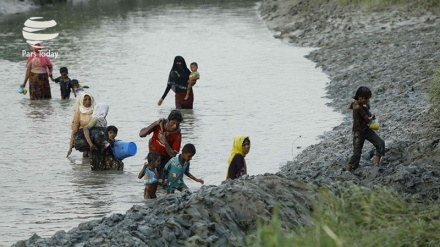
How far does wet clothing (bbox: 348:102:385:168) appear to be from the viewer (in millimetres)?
11156

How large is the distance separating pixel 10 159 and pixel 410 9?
1603cm

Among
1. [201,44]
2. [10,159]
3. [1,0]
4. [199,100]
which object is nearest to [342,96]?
[199,100]

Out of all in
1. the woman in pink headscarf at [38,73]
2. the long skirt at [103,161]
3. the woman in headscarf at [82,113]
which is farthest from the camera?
the woman in pink headscarf at [38,73]

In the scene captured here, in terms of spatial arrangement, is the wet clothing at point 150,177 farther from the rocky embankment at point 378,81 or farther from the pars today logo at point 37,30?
the pars today logo at point 37,30

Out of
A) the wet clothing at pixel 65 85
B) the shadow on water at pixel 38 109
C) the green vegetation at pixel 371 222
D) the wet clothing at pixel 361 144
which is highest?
the green vegetation at pixel 371 222

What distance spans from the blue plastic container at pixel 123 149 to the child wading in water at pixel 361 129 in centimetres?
368

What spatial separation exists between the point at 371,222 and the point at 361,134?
147 inches

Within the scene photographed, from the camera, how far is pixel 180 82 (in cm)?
1930

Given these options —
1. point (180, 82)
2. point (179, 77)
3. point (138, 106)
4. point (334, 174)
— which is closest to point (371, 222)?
point (334, 174)

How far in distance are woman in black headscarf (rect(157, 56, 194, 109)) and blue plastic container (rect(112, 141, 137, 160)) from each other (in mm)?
4989

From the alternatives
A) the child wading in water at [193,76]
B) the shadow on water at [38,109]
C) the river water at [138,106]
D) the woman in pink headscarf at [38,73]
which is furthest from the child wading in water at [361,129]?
the woman in pink headscarf at [38,73]

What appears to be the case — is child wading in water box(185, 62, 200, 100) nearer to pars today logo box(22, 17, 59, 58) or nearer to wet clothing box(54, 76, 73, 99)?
wet clothing box(54, 76, 73, 99)

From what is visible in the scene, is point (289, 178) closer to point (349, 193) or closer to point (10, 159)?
point (349, 193)

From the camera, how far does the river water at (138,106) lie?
502 inches
